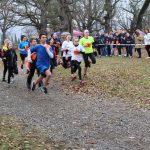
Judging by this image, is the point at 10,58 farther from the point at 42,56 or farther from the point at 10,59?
the point at 42,56

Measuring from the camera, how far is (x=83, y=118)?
414 inches

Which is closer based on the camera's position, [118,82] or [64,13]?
[118,82]

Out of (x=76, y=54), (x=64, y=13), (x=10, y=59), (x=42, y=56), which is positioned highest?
(x=64, y=13)

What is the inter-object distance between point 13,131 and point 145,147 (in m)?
2.87

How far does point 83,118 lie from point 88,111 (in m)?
0.93

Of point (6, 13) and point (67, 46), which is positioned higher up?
point (6, 13)

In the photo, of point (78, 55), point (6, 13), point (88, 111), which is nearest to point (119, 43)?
point (78, 55)

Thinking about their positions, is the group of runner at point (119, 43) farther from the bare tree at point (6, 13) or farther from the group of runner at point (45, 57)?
the bare tree at point (6, 13)

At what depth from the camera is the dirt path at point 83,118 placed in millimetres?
8477

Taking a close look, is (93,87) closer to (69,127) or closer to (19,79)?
(19,79)

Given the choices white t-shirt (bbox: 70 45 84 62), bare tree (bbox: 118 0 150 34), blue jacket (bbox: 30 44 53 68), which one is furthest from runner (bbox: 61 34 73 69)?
bare tree (bbox: 118 0 150 34)

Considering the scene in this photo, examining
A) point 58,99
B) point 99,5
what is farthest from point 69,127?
point 99,5

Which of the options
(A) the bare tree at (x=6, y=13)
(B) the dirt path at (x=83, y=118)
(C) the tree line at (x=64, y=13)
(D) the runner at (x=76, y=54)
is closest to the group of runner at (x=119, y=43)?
(C) the tree line at (x=64, y=13)

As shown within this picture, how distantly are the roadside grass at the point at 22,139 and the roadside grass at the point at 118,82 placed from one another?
440 cm
